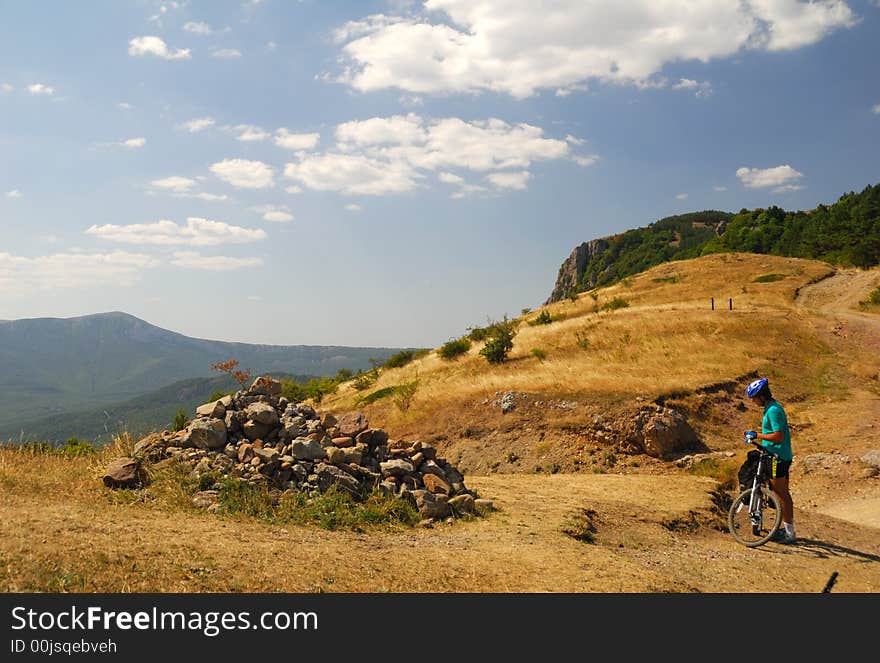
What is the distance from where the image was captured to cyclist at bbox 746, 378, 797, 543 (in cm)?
845

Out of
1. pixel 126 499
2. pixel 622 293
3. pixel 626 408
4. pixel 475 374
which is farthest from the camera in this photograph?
pixel 622 293

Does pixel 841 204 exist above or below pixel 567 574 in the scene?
above

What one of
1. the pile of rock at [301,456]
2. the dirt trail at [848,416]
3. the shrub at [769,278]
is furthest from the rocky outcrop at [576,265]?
the pile of rock at [301,456]

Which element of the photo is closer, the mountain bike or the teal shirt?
the teal shirt

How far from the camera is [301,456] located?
31.8 ft

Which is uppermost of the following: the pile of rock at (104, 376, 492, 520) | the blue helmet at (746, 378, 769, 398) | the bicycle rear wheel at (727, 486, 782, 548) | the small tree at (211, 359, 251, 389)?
the blue helmet at (746, 378, 769, 398)

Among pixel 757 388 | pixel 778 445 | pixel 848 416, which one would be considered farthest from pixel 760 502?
pixel 848 416


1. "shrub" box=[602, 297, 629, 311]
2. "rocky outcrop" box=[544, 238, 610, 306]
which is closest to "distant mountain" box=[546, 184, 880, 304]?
"rocky outcrop" box=[544, 238, 610, 306]

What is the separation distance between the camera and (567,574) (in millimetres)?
6559

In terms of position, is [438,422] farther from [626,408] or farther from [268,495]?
[268,495]

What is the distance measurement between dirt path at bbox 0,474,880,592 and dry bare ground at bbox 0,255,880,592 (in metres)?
0.03

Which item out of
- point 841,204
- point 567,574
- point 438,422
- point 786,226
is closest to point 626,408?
point 438,422

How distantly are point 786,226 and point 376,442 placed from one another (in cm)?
10272

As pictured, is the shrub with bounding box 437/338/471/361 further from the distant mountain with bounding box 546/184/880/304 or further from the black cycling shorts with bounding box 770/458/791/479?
the distant mountain with bounding box 546/184/880/304
